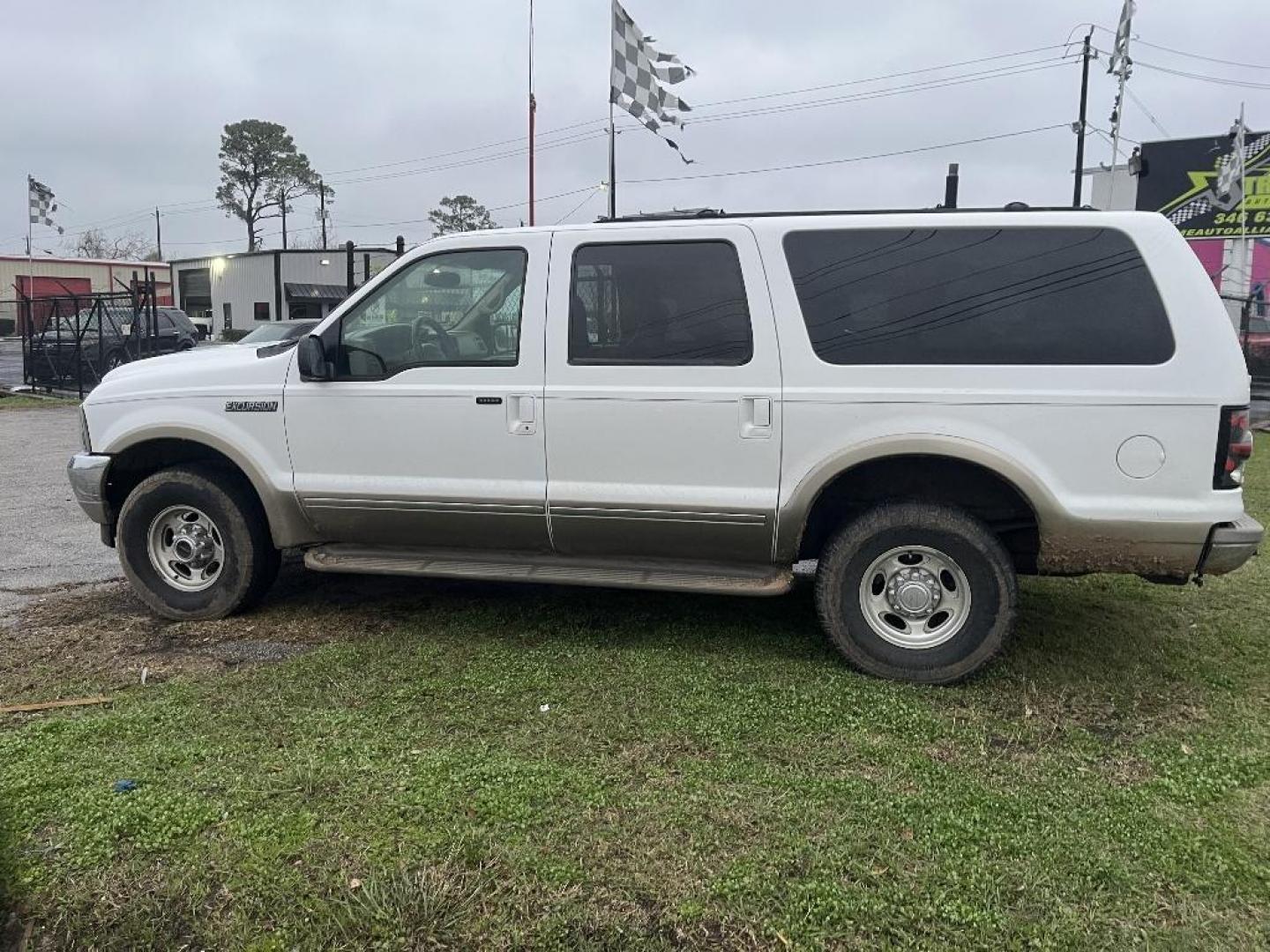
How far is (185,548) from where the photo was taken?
15.7ft

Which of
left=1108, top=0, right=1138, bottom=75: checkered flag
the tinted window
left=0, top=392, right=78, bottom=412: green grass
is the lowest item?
left=0, top=392, right=78, bottom=412: green grass

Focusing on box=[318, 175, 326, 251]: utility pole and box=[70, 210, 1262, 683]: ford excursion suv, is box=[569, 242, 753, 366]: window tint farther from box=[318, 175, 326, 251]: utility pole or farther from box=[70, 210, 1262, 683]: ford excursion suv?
box=[318, 175, 326, 251]: utility pole

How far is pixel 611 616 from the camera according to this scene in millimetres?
4824

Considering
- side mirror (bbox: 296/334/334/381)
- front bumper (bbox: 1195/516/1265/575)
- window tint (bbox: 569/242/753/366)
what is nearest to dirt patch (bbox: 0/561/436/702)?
side mirror (bbox: 296/334/334/381)

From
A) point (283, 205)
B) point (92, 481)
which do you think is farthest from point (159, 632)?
point (283, 205)

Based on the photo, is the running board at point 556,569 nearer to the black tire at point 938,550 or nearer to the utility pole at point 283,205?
the black tire at point 938,550

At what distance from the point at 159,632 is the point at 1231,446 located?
483 cm

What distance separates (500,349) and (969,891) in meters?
2.87

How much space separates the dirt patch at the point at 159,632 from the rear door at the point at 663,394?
4.46 ft

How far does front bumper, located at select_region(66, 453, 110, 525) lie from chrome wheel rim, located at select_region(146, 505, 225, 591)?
0.32m

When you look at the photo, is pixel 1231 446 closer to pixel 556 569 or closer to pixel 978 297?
pixel 978 297

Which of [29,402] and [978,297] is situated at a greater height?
[978,297]

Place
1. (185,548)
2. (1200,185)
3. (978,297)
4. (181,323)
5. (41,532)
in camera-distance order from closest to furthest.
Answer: (978,297)
(185,548)
(41,532)
(181,323)
(1200,185)

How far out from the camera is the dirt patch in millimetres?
4105
